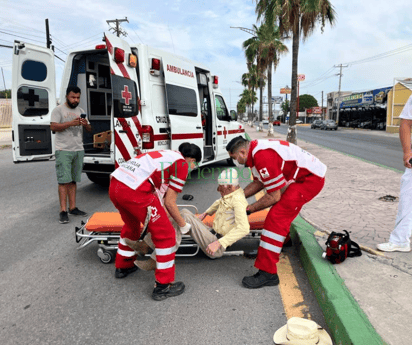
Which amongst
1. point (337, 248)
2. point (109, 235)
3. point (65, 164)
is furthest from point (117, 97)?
point (337, 248)

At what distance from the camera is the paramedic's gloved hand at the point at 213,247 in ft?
10.4

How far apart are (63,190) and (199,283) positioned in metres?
3.01

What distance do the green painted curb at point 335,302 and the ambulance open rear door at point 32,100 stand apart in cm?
481

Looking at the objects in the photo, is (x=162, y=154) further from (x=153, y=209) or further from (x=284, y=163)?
(x=284, y=163)

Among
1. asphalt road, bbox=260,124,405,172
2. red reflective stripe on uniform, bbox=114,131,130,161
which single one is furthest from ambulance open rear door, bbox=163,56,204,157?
A: asphalt road, bbox=260,124,405,172

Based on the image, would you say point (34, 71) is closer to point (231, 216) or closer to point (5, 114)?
point (231, 216)

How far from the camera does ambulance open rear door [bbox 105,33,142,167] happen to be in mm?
5273

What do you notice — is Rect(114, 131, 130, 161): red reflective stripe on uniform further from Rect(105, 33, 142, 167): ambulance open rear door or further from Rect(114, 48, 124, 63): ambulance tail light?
Rect(114, 48, 124, 63): ambulance tail light

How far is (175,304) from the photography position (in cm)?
278

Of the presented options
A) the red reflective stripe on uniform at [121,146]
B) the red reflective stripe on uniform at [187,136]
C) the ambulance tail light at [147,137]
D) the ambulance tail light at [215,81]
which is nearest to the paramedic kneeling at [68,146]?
the red reflective stripe on uniform at [121,146]

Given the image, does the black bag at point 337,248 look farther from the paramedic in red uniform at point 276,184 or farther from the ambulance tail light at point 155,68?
the ambulance tail light at point 155,68

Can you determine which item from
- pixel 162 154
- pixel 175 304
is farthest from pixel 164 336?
pixel 162 154

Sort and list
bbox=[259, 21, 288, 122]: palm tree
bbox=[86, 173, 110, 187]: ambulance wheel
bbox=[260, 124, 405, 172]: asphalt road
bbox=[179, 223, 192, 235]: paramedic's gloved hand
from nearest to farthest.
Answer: bbox=[179, 223, 192, 235]: paramedic's gloved hand < bbox=[86, 173, 110, 187]: ambulance wheel < bbox=[260, 124, 405, 172]: asphalt road < bbox=[259, 21, 288, 122]: palm tree

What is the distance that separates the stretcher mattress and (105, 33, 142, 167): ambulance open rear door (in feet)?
6.32
